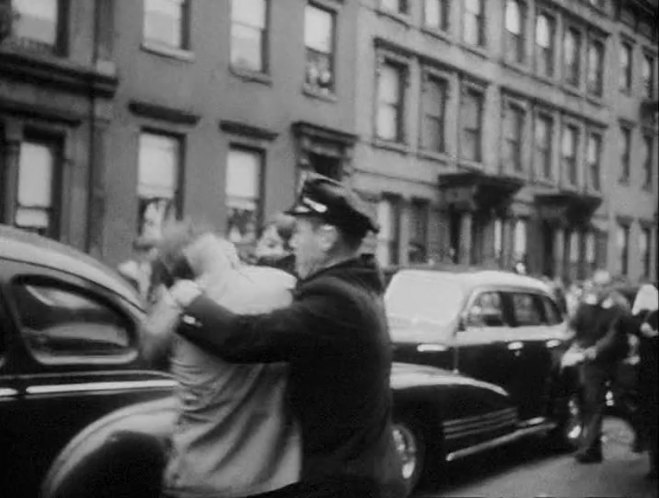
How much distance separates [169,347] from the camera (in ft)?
8.96

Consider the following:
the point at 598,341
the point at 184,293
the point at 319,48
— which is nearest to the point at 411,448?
the point at 598,341

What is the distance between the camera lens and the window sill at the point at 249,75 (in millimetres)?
A: 8469

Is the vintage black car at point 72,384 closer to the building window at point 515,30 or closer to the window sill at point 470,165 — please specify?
the building window at point 515,30

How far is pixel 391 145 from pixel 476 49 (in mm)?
1823

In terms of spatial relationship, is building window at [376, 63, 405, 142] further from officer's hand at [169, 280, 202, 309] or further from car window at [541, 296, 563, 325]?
officer's hand at [169, 280, 202, 309]

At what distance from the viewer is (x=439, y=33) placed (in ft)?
14.5

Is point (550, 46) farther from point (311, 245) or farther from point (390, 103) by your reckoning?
point (390, 103)

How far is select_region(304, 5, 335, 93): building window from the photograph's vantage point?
23.3 feet

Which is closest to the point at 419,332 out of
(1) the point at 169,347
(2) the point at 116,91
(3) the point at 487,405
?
(3) the point at 487,405

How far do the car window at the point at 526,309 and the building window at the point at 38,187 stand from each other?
3830 mm

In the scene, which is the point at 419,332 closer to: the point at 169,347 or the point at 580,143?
the point at 580,143

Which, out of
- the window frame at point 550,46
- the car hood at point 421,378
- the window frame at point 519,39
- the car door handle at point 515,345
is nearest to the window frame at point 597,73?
the window frame at point 550,46

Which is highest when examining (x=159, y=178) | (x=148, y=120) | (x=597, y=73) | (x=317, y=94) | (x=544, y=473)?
(x=317, y=94)

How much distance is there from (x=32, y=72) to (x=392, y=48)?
373cm
